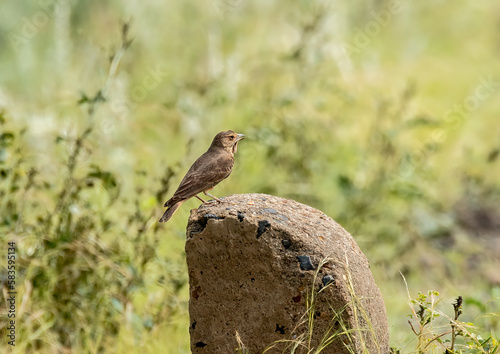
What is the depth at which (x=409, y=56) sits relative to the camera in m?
10.5

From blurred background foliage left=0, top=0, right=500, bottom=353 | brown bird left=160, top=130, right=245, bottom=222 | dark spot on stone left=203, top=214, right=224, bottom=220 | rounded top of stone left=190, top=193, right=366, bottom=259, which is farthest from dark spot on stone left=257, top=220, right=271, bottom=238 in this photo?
blurred background foliage left=0, top=0, right=500, bottom=353

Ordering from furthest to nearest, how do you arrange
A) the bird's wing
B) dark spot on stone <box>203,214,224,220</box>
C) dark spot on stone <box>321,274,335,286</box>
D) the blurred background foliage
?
1. the blurred background foliage
2. the bird's wing
3. dark spot on stone <box>203,214,224,220</box>
4. dark spot on stone <box>321,274,335,286</box>

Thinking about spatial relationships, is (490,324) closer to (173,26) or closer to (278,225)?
(278,225)

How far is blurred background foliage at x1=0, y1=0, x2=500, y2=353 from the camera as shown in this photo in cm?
389

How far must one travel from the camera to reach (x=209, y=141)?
561cm

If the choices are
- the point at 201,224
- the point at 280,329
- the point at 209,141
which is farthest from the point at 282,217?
the point at 209,141

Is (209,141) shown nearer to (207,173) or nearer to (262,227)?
(207,173)

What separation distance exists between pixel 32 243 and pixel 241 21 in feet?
21.4

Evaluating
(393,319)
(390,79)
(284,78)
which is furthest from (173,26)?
(393,319)

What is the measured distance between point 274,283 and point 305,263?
14 cm

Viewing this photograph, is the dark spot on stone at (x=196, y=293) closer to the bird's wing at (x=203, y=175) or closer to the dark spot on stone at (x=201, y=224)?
the dark spot on stone at (x=201, y=224)

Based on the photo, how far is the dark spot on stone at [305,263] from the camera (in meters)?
2.61

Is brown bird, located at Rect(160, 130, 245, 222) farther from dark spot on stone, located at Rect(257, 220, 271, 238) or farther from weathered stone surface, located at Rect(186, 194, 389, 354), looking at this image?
dark spot on stone, located at Rect(257, 220, 271, 238)

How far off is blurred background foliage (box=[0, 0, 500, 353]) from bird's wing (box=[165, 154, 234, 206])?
0.89m
